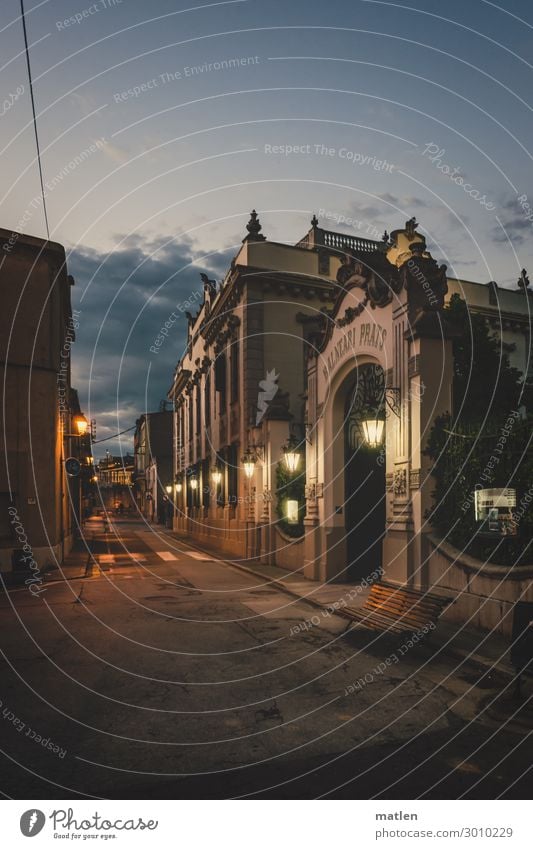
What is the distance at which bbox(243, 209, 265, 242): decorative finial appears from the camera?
2498 cm

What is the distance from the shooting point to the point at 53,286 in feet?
65.0

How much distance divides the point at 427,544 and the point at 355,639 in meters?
2.50

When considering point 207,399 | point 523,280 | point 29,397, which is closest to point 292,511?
point 29,397

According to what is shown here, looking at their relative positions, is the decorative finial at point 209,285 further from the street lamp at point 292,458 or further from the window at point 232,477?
the street lamp at point 292,458

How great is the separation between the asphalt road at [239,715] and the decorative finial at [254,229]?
17315 mm

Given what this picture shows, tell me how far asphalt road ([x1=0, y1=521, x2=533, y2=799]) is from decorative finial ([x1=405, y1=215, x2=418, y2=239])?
33.8 ft

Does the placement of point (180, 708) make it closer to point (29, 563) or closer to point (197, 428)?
point (29, 563)

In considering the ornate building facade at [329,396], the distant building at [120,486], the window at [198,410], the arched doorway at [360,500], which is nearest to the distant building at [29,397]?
the ornate building facade at [329,396]

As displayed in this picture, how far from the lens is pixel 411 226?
16.3 meters

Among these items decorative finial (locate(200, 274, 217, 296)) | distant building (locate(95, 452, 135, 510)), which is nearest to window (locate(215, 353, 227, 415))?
decorative finial (locate(200, 274, 217, 296))

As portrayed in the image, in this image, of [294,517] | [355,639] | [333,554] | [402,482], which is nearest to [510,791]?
[355,639]

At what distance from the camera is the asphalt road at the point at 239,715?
4.63 meters

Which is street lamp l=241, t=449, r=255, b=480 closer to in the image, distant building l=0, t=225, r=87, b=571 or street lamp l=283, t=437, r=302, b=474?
street lamp l=283, t=437, r=302, b=474

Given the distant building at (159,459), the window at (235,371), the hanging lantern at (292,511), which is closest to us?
the hanging lantern at (292,511)
